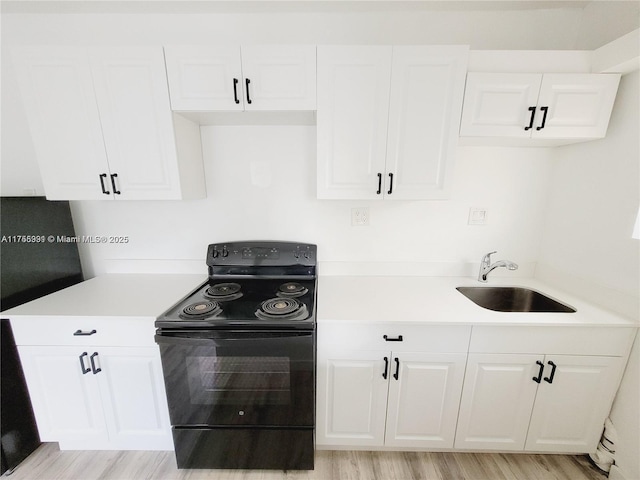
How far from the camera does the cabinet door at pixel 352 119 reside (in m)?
1.21

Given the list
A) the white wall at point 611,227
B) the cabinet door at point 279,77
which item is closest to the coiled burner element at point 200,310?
the cabinet door at point 279,77

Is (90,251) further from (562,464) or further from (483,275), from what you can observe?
(562,464)

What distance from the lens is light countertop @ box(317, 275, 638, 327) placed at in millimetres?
1184

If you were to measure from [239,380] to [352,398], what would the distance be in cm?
60

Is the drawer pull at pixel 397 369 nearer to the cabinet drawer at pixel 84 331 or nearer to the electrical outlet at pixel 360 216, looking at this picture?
the electrical outlet at pixel 360 216

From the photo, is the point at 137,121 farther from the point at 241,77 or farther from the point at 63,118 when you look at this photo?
the point at 241,77

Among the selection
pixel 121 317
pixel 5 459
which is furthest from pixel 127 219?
pixel 5 459

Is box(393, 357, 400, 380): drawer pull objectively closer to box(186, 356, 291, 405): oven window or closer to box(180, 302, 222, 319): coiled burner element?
box(186, 356, 291, 405): oven window

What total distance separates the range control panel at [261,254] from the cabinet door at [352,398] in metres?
0.66

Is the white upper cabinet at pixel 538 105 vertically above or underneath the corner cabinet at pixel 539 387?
above

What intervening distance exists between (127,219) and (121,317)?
2.72 ft

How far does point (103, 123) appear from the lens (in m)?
1.29

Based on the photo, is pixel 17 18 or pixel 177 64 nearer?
pixel 177 64

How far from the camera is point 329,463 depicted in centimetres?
136
